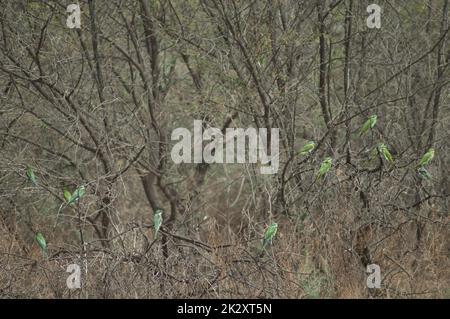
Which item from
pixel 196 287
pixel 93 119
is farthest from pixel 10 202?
pixel 196 287

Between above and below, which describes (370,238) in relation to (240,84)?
below

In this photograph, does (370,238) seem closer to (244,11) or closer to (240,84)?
(240,84)

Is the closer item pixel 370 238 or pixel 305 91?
pixel 370 238

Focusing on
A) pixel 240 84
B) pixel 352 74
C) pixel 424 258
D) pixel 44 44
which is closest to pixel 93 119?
pixel 44 44

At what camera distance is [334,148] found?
9.02 meters

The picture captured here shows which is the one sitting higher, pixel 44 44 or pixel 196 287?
pixel 44 44

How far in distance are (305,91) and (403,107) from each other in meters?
1.09
